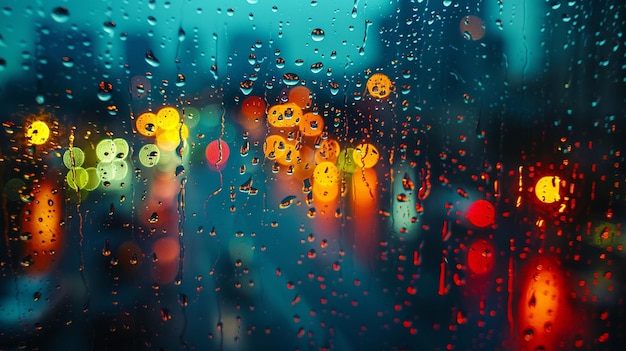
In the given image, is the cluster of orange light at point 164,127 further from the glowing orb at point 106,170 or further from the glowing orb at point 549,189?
the glowing orb at point 549,189

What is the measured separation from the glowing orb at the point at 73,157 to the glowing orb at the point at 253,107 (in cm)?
65

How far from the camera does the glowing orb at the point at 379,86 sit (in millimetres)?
1526

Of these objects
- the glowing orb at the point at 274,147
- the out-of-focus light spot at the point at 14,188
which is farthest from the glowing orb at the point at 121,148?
the glowing orb at the point at 274,147

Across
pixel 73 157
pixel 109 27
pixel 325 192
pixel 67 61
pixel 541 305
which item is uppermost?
pixel 109 27

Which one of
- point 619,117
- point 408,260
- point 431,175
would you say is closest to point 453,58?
point 431,175

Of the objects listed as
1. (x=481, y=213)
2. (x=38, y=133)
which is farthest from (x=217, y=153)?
(x=481, y=213)

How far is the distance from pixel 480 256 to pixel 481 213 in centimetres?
18

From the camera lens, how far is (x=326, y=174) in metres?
1.66

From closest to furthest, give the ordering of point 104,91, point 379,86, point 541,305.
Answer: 1. point 104,91
2. point 541,305
3. point 379,86

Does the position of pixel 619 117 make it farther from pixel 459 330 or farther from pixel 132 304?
pixel 132 304

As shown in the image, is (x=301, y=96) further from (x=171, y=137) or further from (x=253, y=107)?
(x=171, y=137)

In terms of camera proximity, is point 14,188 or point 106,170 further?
point 106,170

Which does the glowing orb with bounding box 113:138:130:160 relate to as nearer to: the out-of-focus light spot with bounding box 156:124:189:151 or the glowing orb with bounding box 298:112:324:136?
the out-of-focus light spot with bounding box 156:124:189:151

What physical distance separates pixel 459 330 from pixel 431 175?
0.63 metres
